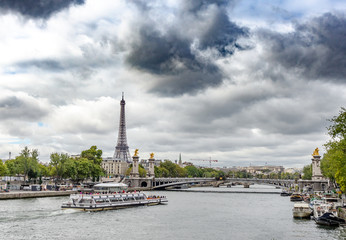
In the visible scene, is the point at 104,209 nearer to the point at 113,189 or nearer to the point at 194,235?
the point at 113,189

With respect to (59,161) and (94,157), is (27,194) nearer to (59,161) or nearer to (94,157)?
(59,161)

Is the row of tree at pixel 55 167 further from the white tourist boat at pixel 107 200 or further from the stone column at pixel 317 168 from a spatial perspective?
the stone column at pixel 317 168

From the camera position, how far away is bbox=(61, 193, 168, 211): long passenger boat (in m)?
53.4

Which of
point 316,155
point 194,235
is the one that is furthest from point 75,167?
point 194,235

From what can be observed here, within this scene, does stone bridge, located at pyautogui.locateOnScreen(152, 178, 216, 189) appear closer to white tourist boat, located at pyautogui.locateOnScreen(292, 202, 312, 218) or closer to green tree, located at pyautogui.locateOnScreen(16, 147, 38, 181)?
green tree, located at pyautogui.locateOnScreen(16, 147, 38, 181)

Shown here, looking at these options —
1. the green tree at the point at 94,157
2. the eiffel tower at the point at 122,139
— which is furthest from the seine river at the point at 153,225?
the eiffel tower at the point at 122,139

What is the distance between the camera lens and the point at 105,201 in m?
57.5

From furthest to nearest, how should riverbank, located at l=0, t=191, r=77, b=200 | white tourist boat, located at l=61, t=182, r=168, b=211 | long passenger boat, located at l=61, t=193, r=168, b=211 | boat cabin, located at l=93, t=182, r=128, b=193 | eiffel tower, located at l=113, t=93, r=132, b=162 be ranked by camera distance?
eiffel tower, located at l=113, t=93, r=132, b=162
riverbank, located at l=0, t=191, r=77, b=200
boat cabin, located at l=93, t=182, r=128, b=193
white tourist boat, located at l=61, t=182, r=168, b=211
long passenger boat, located at l=61, t=193, r=168, b=211

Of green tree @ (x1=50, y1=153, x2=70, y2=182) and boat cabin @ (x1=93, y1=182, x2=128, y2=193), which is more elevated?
green tree @ (x1=50, y1=153, x2=70, y2=182)

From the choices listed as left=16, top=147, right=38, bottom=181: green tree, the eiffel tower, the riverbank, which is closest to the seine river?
the riverbank

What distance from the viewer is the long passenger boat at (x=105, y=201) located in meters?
53.4

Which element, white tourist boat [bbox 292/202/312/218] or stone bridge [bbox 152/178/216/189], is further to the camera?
stone bridge [bbox 152/178/216/189]

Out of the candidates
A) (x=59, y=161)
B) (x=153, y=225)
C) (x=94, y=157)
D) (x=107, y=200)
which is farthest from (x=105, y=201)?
(x=94, y=157)

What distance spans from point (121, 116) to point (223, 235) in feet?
436
